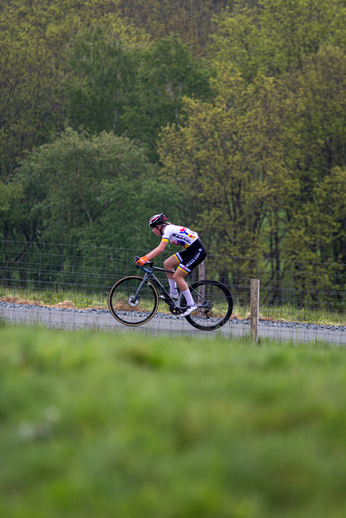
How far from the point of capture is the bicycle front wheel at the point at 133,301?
32.7 ft

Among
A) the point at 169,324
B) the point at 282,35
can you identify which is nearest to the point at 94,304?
the point at 169,324

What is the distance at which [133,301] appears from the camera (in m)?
10.0

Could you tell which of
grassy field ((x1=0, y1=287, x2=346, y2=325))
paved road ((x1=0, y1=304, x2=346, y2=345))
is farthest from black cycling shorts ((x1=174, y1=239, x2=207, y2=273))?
grassy field ((x1=0, y1=287, x2=346, y2=325))

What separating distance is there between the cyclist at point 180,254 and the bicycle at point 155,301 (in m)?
0.18

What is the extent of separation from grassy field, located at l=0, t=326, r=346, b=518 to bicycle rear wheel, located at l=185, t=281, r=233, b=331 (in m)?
5.63

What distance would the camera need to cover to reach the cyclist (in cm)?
940

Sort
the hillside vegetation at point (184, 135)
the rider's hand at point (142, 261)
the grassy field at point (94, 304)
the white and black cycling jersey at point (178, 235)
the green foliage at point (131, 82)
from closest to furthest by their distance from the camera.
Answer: the white and black cycling jersey at point (178, 235) < the rider's hand at point (142, 261) < the grassy field at point (94, 304) < the hillside vegetation at point (184, 135) < the green foliage at point (131, 82)

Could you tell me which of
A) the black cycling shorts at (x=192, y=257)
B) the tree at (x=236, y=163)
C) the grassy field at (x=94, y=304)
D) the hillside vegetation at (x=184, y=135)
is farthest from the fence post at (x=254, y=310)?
the tree at (x=236, y=163)

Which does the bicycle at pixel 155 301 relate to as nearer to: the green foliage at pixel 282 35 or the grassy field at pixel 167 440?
the grassy field at pixel 167 440

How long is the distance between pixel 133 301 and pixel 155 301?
39cm

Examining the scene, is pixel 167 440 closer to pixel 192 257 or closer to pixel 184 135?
pixel 192 257

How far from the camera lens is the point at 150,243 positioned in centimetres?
2781

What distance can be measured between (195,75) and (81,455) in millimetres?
35035

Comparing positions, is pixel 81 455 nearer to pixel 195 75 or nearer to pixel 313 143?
pixel 313 143
